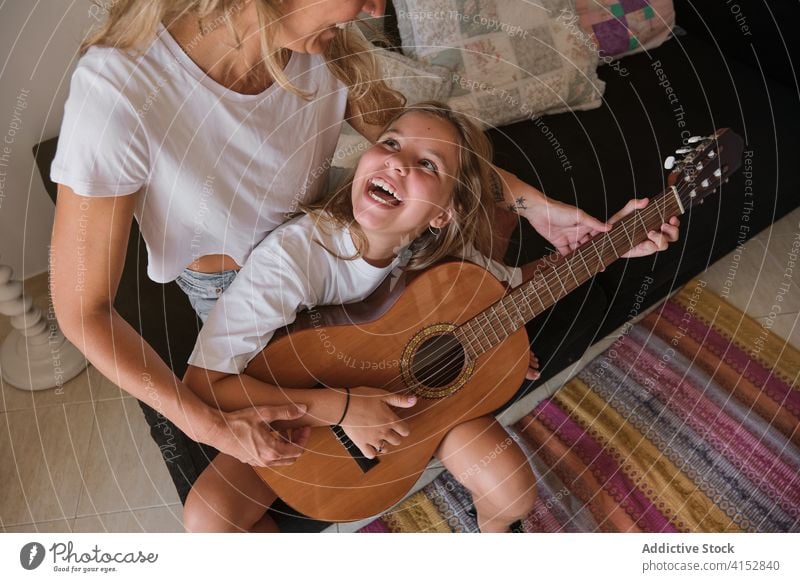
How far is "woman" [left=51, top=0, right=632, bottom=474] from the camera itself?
38cm

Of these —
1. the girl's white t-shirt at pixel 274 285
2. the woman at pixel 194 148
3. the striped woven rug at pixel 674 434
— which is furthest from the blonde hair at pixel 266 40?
the striped woven rug at pixel 674 434

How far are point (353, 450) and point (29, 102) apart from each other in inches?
15.5

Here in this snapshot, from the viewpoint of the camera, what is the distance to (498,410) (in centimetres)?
61

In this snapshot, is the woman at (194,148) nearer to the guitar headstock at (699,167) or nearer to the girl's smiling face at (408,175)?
the girl's smiling face at (408,175)

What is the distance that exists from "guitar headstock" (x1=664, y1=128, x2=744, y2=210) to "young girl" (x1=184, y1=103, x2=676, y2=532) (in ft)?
0.18

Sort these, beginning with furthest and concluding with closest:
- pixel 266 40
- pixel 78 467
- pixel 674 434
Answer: pixel 674 434
pixel 78 467
pixel 266 40

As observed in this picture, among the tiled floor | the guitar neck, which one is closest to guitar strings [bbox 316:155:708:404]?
the guitar neck

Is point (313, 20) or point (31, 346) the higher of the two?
point (313, 20)

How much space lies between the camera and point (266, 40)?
41 centimetres

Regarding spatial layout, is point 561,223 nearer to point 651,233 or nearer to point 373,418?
point 651,233

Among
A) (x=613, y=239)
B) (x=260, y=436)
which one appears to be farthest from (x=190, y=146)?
(x=613, y=239)

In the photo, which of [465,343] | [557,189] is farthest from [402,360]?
[557,189]

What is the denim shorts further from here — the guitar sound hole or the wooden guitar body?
the guitar sound hole

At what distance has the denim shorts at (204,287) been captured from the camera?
479mm
